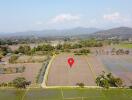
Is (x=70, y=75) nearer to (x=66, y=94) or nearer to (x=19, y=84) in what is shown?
(x=19, y=84)

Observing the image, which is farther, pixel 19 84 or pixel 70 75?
pixel 70 75

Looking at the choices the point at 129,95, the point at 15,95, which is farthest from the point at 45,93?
the point at 129,95

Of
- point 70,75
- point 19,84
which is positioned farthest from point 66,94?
point 70,75

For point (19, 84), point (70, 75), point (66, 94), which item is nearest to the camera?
point (66, 94)

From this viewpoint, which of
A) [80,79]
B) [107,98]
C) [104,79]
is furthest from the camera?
[80,79]

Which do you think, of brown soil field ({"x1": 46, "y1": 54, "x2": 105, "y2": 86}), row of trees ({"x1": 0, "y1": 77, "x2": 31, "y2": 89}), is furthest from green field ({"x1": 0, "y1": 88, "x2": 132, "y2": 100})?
brown soil field ({"x1": 46, "y1": 54, "x2": 105, "y2": 86})

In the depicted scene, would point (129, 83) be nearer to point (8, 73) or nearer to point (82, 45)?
point (8, 73)

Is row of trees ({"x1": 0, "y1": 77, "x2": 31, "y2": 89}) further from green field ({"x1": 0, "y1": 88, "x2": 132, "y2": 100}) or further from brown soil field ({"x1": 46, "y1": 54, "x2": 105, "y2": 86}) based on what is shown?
brown soil field ({"x1": 46, "y1": 54, "x2": 105, "y2": 86})

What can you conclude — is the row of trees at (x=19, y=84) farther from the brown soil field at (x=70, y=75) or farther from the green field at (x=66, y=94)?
the brown soil field at (x=70, y=75)

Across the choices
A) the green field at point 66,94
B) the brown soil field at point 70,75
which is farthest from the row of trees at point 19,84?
the brown soil field at point 70,75
